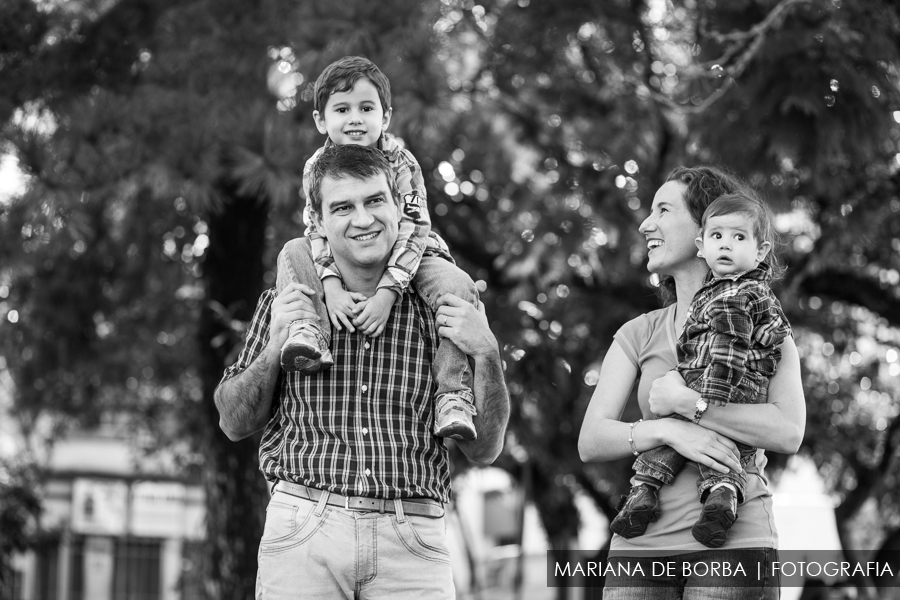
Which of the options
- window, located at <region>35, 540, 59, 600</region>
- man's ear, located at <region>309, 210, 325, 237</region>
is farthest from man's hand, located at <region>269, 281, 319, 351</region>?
window, located at <region>35, 540, 59, 600</region>

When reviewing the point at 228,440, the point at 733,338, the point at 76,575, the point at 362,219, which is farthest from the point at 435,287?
the point at 76,575

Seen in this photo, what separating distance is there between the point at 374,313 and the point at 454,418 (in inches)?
14.2

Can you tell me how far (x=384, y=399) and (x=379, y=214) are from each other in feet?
1.60

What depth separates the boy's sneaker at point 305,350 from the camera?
9.07 feet

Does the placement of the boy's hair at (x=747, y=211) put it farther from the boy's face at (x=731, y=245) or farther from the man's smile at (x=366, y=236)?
the man's smile at (x=366, y=236)

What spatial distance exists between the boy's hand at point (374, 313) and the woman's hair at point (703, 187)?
2.79 feet

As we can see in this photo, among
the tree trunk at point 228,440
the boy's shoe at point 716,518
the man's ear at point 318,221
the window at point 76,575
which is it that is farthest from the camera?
the window at point 76,575

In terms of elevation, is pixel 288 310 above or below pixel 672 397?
above

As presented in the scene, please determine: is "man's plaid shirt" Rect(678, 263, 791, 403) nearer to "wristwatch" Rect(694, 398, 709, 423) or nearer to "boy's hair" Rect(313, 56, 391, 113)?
"wristwatch" Rect(694, 398, 709, 423)

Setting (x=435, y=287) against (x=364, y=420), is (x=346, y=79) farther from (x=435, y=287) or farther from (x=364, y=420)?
(x=364, y=420)

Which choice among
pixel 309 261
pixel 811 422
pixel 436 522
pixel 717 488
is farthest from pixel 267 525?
pixel 811 422

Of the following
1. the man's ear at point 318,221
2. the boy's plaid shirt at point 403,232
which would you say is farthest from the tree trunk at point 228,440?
the man's ear at point 318,221

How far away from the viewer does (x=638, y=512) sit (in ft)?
9.09

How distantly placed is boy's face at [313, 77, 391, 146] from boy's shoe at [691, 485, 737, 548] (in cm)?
143
